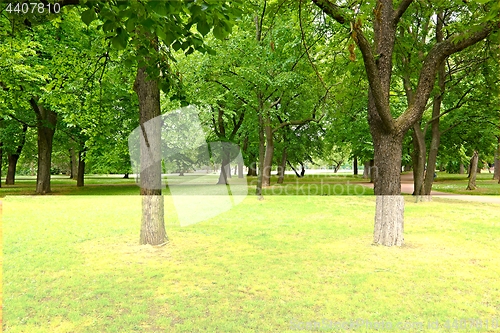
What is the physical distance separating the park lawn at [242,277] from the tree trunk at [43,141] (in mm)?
11770

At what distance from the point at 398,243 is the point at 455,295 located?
9.31 ft

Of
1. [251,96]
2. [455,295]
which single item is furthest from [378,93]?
[251,96]

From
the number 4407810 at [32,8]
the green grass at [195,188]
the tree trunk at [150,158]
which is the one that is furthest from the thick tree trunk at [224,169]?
the number 4407810 at [32,8]

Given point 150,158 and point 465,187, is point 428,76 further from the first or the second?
point 465,187

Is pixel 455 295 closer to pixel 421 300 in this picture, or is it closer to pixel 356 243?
pixel 421 300

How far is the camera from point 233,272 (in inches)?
236

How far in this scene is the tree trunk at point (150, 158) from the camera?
746cm

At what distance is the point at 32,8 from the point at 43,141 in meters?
20.2
